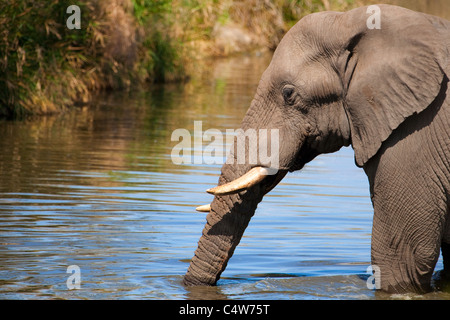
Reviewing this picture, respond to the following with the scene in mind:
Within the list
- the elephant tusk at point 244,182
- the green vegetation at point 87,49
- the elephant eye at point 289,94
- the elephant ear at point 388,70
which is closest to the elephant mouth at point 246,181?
the elephant tusk at point 244,182

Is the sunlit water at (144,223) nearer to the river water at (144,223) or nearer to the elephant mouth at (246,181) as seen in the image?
the river water at (144,223)

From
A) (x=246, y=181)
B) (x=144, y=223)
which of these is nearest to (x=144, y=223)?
(x=144, y=223)

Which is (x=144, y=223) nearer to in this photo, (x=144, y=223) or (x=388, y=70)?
(x=144, y=223)

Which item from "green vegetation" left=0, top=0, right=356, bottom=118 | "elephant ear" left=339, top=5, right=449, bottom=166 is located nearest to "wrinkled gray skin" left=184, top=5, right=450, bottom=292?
"elephant ear" left=339, top=5, right=449, bottom=166

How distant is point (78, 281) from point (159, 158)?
5.49 metres

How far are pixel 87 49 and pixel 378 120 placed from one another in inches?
482

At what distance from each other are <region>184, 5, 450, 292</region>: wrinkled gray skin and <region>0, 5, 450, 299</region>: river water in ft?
1.48

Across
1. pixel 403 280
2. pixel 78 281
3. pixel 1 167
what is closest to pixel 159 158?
pixel 1 167

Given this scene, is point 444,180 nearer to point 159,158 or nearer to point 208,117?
point 159,158

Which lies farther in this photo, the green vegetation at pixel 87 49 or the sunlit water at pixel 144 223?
the green vegetation at pixel 87 49

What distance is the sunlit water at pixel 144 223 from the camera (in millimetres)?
6035

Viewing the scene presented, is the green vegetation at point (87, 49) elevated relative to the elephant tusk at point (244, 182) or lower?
elevated

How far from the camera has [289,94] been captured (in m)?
5.43

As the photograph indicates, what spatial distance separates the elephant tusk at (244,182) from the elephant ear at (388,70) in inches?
22.9
